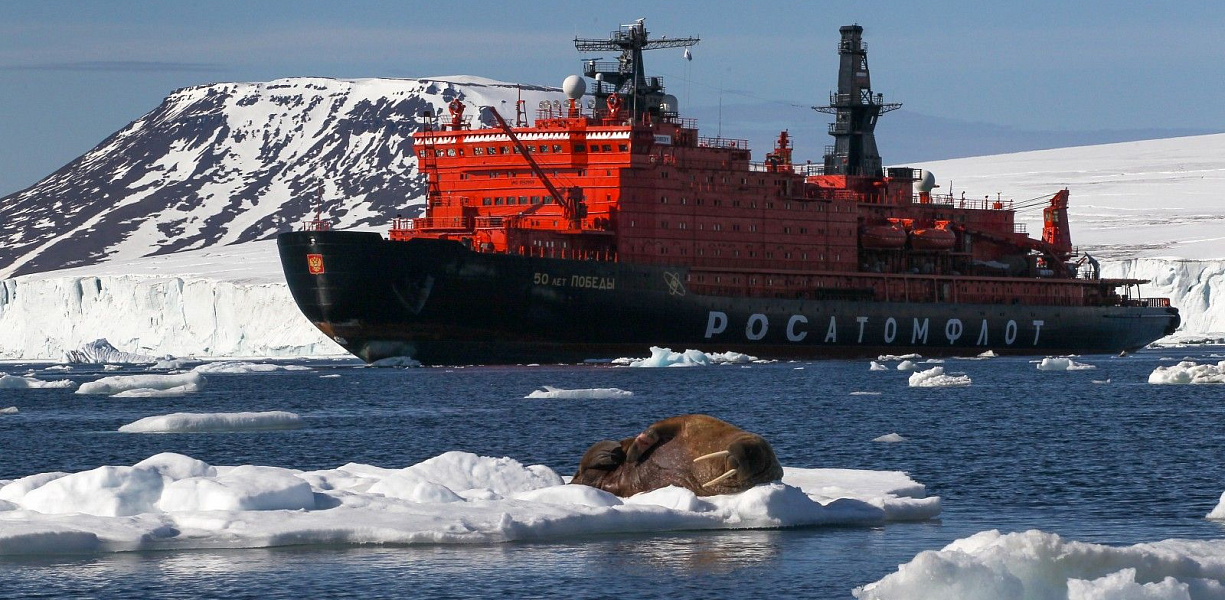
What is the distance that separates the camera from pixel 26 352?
80.9m

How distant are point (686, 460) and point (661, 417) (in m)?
15.1

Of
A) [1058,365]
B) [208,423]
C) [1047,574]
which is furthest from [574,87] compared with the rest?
[1047,574]

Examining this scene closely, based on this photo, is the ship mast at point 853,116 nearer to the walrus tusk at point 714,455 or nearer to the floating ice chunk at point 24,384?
the floating ice chunk at point 24,384

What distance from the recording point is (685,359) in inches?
2040

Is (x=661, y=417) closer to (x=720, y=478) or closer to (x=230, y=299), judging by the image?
(x=720, y=478)

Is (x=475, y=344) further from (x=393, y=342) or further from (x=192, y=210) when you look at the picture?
(x=192, y=210)

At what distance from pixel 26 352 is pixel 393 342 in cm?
3559

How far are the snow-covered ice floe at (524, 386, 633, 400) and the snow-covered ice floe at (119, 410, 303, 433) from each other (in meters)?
9.17

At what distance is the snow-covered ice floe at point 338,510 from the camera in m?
15.1

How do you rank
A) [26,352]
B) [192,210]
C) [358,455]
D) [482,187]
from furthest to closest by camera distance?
[192,210], [26,352], [482,187], [358,455]

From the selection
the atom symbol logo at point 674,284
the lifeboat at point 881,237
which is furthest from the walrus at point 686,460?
the lifeboat at point 881,237

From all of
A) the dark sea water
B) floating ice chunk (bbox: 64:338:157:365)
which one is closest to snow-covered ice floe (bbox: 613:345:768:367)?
the dark sea water

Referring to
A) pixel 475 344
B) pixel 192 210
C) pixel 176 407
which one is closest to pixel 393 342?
pixel 475 344

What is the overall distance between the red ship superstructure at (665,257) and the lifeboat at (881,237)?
0.08 metres
